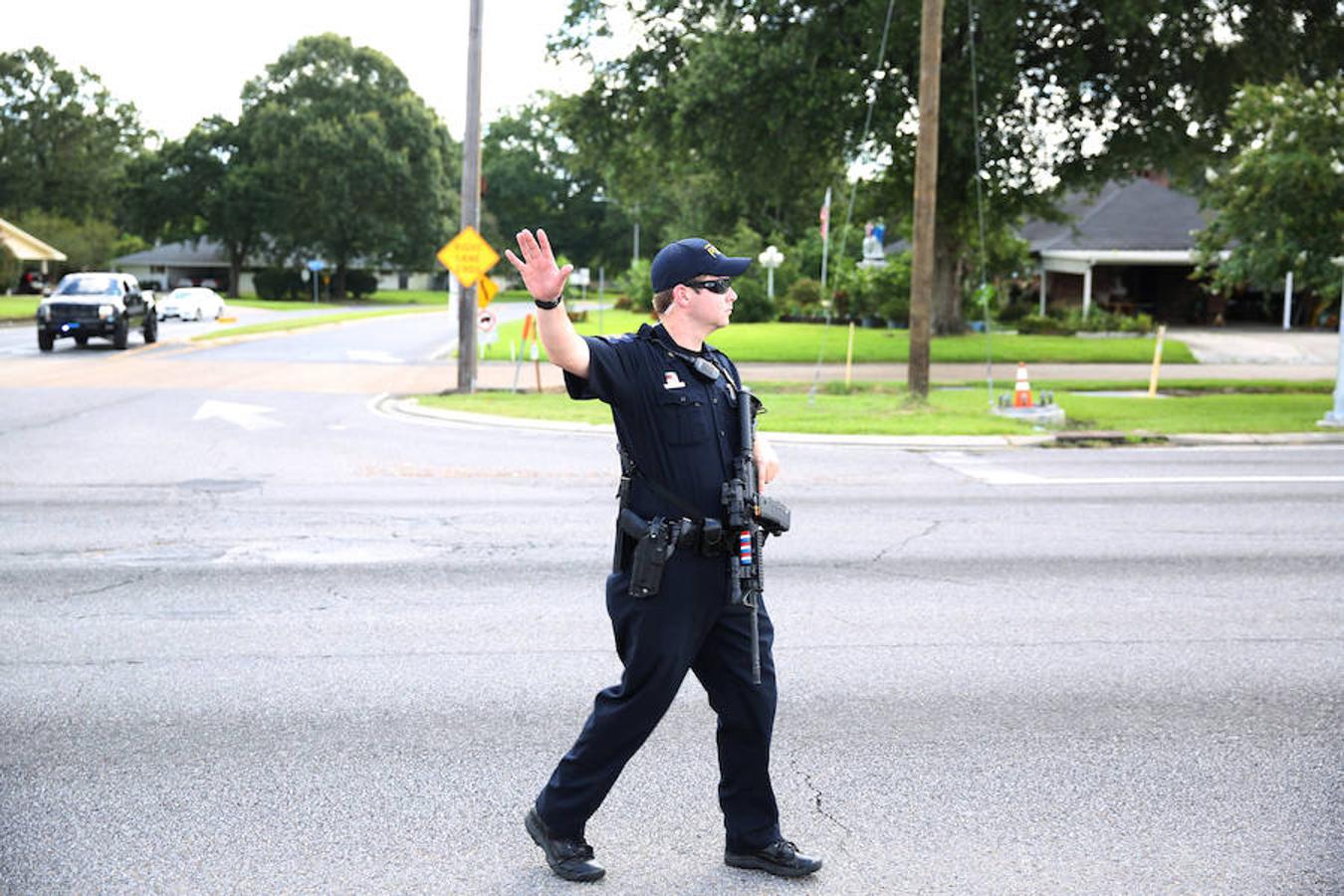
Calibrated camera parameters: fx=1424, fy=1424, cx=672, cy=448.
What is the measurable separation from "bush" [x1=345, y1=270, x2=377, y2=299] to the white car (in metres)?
42.7

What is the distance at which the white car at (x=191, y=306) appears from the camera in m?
53.3

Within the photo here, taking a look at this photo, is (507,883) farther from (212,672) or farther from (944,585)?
(944,585)

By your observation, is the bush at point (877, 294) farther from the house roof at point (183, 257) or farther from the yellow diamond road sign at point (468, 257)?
the house roof at point (183, 257)

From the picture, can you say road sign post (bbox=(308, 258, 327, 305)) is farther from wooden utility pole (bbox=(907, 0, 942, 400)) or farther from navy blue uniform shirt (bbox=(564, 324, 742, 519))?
navy blue uniform shirt (bbox=(564, 324, 742, 519))

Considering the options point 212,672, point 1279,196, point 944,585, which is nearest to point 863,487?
point 944,585

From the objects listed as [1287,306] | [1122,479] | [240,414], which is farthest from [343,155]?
[1122,479]

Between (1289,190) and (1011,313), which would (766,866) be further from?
(1011,313)

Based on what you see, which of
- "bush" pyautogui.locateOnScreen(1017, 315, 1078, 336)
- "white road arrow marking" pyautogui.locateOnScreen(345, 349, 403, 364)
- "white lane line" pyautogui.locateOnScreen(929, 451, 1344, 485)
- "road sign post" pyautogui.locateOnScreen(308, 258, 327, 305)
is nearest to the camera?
"white lane line" pyautogui.locateOnScreen(929, 451, 1344, 485)

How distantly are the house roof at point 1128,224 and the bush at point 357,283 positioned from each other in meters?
56.4

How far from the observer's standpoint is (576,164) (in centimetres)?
3634

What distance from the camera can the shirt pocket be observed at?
14.3 ft

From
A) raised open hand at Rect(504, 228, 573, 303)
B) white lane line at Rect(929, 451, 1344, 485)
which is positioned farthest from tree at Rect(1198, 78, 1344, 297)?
raised open hand at Rect(504, 228, 573, 303)

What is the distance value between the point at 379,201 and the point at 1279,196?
74.0m

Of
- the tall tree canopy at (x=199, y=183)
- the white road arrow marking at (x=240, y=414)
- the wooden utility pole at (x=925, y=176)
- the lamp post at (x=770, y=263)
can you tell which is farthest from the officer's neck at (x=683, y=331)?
the tall tree canopy at (x=199, y=183)
